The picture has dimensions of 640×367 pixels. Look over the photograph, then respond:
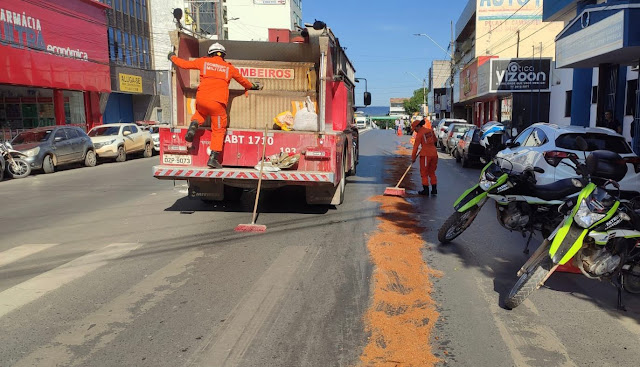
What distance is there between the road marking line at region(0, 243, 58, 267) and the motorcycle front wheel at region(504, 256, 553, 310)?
5554 mm

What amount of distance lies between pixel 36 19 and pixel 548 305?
90.6ft

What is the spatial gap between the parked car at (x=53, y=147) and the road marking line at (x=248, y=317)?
13.4 m

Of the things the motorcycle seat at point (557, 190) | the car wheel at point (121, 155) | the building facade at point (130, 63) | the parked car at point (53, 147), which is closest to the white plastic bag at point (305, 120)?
the motorcycle seat at point (557, 190)

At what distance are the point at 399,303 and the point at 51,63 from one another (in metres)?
26.7

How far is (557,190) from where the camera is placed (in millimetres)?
5742

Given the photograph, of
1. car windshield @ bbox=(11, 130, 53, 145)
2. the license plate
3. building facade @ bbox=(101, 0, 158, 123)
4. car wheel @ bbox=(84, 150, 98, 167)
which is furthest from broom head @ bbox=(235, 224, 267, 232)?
building facade @ bbox=(101, 0, 158, 123)

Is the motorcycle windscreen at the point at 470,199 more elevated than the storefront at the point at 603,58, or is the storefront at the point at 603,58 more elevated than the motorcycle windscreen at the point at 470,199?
the storefront at the point at 603,58

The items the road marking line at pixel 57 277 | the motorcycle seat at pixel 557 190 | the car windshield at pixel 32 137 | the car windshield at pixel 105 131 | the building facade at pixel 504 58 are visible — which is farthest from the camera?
the building facade at pixel 504 58

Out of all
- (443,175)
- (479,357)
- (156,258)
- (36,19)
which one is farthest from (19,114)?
(479,357)

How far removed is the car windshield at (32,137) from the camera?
17.5 metres

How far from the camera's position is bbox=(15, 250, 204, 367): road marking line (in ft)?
12.4

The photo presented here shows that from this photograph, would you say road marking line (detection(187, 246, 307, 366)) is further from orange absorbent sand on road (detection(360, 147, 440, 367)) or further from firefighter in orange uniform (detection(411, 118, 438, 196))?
firefighter in orange uniform (detection(411, 118, 438, 196))

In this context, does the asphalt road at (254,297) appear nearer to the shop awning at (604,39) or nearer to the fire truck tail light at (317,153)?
the fire truck tail light at (317,153)

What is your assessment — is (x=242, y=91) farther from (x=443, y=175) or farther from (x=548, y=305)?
(x=443, y=175)
